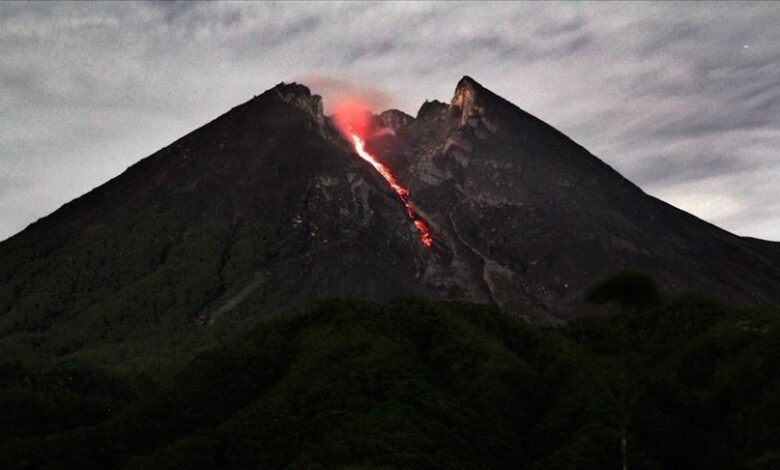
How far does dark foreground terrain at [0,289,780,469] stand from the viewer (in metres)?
94.6

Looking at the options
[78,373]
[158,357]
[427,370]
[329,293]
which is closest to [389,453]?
[427,370]

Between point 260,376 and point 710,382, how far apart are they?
51942 millimetres

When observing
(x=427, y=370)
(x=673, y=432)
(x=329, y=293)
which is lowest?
(x=673, y=432)

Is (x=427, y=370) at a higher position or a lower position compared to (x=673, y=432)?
higher

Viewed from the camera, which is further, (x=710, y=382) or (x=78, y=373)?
(x=78, y=373)

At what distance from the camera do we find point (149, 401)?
356 feet

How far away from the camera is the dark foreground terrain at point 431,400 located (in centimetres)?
9456

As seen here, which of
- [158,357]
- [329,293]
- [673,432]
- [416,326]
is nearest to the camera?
[673,432]

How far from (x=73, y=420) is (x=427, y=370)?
140 ft

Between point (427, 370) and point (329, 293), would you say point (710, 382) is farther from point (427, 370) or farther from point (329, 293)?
point (329, 293)

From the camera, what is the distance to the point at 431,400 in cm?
10531

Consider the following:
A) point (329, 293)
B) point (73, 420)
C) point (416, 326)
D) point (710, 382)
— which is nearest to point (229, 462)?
point (73, 420)

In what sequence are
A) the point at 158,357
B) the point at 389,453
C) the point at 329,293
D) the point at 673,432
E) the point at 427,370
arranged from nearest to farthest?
the point at 389,453, the point at 673,432, the point at 427,370, the point at 158,357, the point at 329,293

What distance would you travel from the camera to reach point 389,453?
89.1 meters
